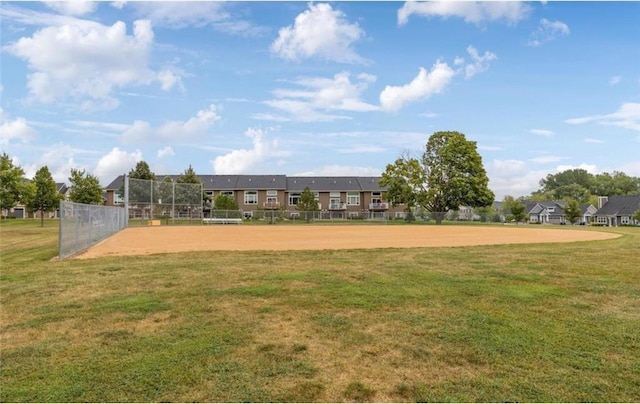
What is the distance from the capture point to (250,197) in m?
64.2

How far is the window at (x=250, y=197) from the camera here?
64188 mm

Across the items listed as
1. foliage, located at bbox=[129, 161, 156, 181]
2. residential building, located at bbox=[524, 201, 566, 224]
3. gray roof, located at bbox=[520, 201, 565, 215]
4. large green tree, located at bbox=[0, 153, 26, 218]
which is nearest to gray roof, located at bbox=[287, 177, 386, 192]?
foliage, located at bbox=[129, 161, 156, 181]

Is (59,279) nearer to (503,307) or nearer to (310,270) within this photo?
(310,270)

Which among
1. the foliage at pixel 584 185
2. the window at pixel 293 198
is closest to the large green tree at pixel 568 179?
the foliage at pixel 584 185

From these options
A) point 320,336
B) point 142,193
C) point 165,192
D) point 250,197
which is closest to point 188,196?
point 165,192

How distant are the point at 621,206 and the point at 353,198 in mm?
44650

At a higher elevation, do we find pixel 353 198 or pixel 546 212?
pixel 353 198

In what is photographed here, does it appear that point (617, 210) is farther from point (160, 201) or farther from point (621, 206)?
point (160, 201)

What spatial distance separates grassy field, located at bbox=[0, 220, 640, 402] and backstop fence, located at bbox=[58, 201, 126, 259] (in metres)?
2.69

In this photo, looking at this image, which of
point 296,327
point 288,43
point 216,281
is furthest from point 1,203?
point 296,327

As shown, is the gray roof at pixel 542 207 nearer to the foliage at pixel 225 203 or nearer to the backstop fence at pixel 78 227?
the foliage at pixel 225 203

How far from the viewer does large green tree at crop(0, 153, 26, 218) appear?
3300 centimetres

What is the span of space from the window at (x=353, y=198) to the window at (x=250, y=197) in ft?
46.6

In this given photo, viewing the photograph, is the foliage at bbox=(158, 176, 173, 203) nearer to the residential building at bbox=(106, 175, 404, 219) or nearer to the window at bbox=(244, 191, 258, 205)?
the residential building at bbox=(106, 175, 404, 219)
